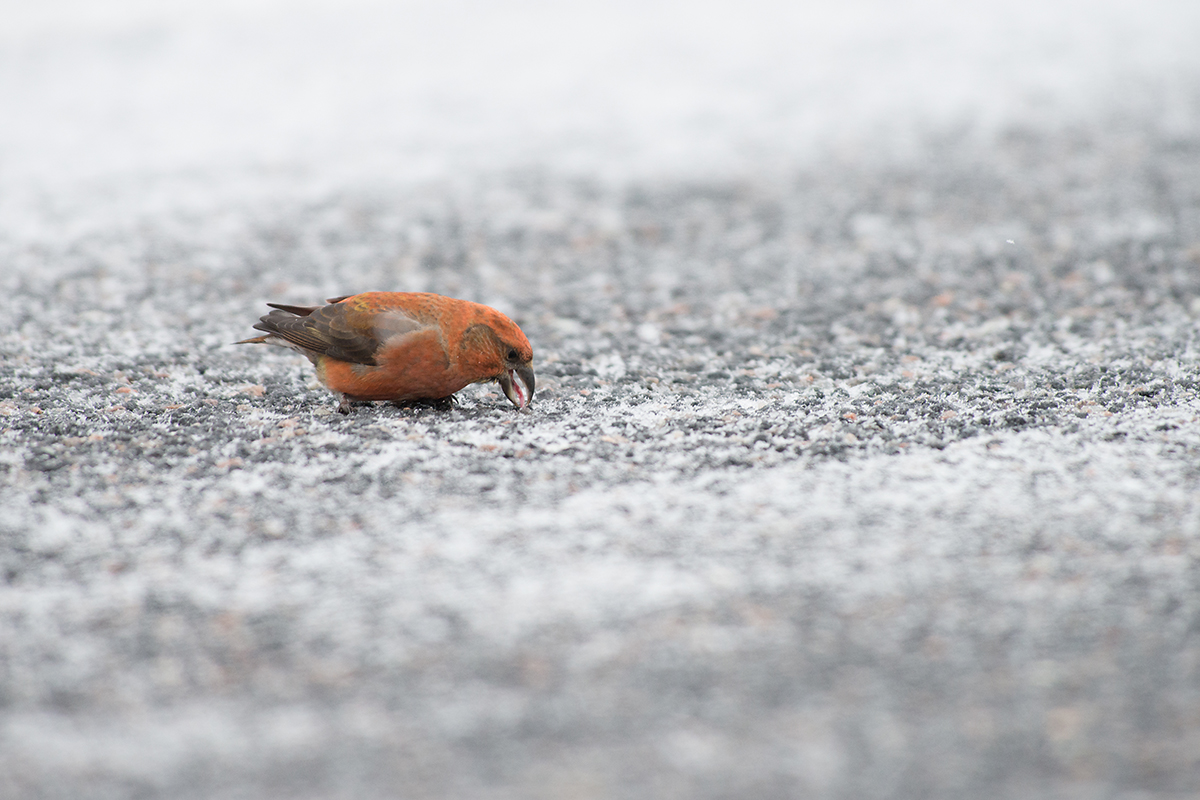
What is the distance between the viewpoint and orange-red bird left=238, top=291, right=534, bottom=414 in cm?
444

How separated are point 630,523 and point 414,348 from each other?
4.43ft

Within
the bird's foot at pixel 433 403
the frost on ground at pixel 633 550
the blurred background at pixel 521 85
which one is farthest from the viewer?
the blurred background at pixel 521 85

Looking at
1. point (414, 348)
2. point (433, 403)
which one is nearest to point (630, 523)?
point (414, 348)

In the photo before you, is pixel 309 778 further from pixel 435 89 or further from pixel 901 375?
pixel 435 89

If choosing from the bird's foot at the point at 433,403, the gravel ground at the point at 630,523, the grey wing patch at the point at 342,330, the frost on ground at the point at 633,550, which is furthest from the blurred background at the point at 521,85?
the bird's foot at the point at 433,403

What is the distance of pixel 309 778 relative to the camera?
2535 mm

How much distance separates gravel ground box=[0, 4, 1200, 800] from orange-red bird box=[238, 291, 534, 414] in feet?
0.59

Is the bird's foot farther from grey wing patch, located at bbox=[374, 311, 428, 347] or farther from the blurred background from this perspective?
the blurred background

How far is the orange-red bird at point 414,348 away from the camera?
4.44 meters

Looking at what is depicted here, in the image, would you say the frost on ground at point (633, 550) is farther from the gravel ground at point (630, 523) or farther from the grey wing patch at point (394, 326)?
the grey wing patch at point (394, 326)

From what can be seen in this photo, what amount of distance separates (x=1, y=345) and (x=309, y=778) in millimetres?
4223

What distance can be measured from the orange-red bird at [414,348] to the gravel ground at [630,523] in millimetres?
180

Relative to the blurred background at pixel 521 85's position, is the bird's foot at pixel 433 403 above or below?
below

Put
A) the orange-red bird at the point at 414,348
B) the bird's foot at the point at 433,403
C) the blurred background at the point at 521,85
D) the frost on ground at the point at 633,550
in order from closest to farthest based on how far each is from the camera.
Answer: the frost on ground at the point at 633,550 → the orange-red bird at the point at 414,348 → the bird's foot at the point at 433,403 → the blurred background at the point at 521,85
